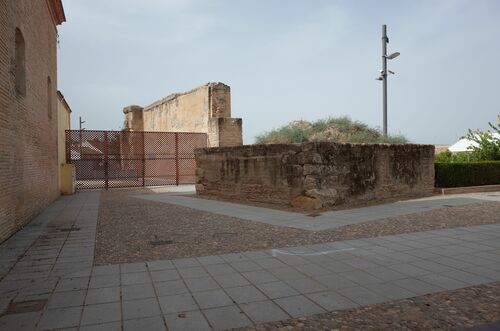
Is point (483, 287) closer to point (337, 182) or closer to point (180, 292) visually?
point (180, 292)

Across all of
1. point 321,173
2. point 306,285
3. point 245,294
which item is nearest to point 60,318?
point 245,294

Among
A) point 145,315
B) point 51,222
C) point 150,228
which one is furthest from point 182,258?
point 51,222

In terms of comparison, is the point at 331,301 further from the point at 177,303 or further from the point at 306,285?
the point at 177,303

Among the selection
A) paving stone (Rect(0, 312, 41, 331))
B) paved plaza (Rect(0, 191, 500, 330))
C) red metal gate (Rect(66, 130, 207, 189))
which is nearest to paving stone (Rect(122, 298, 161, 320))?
paved plaza (Rect(0, 191, 500, 330))

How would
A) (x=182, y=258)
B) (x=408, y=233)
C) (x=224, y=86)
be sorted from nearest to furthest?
(x=182, y=258) → (x=408, y=233) → (x=224, y=86)

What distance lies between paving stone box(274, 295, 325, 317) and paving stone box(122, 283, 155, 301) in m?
1.27

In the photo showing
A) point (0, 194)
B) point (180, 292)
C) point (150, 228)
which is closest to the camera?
point (180, 292)

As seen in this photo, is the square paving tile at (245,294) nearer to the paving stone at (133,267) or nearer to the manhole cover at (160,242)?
the paving stone at (133,267)

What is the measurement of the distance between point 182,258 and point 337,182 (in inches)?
229

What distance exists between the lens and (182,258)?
5.36 metres

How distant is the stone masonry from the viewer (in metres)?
19.5

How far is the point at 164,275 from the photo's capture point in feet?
15.0

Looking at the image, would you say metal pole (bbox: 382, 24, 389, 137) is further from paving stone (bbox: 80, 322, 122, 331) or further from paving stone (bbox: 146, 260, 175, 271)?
paving stone (bbox: 80, 322, 122, 331)

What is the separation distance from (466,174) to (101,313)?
560 inches
